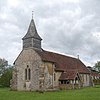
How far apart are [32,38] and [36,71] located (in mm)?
7128

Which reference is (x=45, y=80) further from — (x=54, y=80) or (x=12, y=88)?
(x=12, y=88)

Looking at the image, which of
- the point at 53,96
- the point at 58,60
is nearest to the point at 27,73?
the point at 58,60

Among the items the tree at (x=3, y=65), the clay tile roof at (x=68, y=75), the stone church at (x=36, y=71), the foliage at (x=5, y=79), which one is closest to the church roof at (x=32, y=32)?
the stone church at (x=36, y=71)

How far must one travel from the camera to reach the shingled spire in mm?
46281

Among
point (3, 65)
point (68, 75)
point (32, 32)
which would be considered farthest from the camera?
point (3, 65)

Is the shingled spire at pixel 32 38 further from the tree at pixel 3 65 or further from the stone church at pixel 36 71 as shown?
the tree at pixel 3 65

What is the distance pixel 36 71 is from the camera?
4459 cm

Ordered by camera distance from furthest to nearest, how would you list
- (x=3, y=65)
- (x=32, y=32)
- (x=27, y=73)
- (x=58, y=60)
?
1. (x=3, y=65)
2. (x=58, y=60)
3. (x=32, y=32)
4. (x=27, y=73)

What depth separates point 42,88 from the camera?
42.9m

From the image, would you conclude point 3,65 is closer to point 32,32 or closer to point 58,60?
point 58,60

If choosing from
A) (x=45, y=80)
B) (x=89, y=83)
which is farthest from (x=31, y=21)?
(x=89, y=83)

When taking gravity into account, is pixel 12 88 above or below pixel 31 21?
below

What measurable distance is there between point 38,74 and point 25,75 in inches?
149

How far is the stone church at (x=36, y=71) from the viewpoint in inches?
1740
